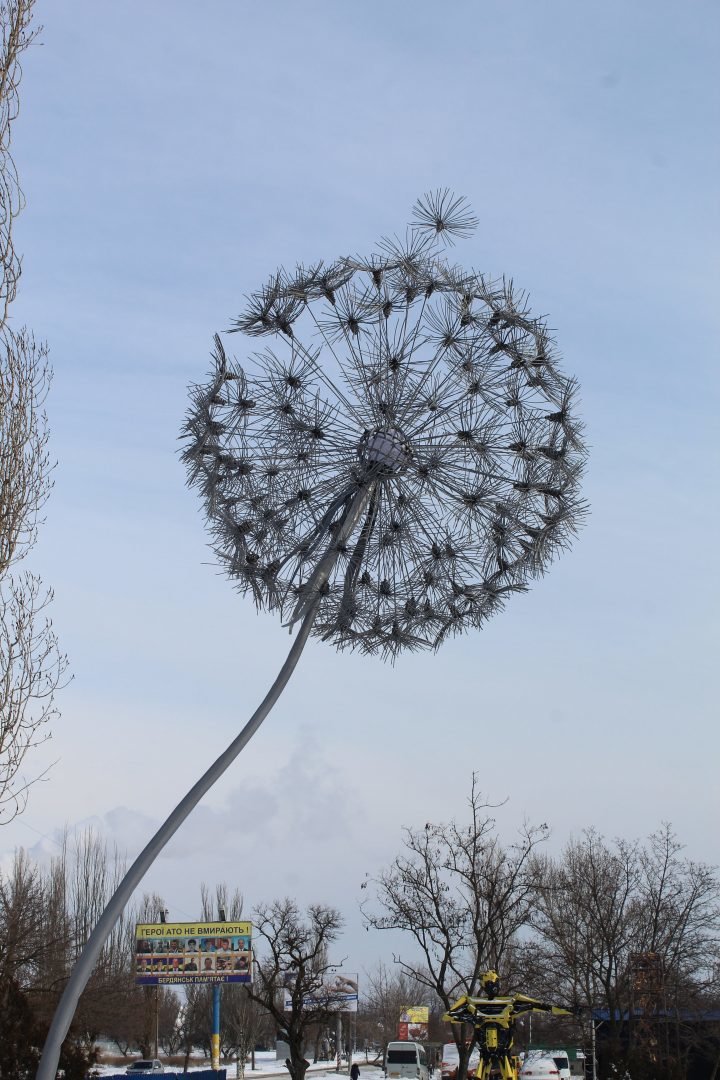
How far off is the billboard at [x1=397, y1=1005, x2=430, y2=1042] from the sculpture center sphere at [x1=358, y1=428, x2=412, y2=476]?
2611 inches

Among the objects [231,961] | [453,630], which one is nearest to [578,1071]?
[231,961]

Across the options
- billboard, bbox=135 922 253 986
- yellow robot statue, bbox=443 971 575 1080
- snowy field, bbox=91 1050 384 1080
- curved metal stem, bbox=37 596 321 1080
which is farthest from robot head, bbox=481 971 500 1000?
snowy field, bbox=91 1050 384 1080

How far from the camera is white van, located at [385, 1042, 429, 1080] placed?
48531 mm

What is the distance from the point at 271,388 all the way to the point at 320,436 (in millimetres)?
800

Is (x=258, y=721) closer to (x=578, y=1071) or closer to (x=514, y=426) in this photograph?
(x=514, y=426)

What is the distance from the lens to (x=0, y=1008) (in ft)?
73.2

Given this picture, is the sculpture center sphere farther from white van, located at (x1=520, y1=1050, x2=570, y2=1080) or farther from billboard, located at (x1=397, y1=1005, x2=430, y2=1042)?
billboard, located at (x1=397, y1=1005, x2=430, y2=1042)

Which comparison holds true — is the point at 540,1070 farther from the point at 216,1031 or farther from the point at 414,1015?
the point at 414,1015

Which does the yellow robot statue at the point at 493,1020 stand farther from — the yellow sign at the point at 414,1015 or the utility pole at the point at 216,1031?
the yellow sign at the point at 414,1015

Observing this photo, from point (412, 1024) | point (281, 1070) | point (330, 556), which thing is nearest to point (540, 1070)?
point (330, 556)

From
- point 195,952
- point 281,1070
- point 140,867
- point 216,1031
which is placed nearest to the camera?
point 140,867

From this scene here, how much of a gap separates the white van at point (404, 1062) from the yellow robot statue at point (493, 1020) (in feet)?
118

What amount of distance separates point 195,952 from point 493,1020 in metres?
51.4

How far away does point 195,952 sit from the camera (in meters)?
62.9
